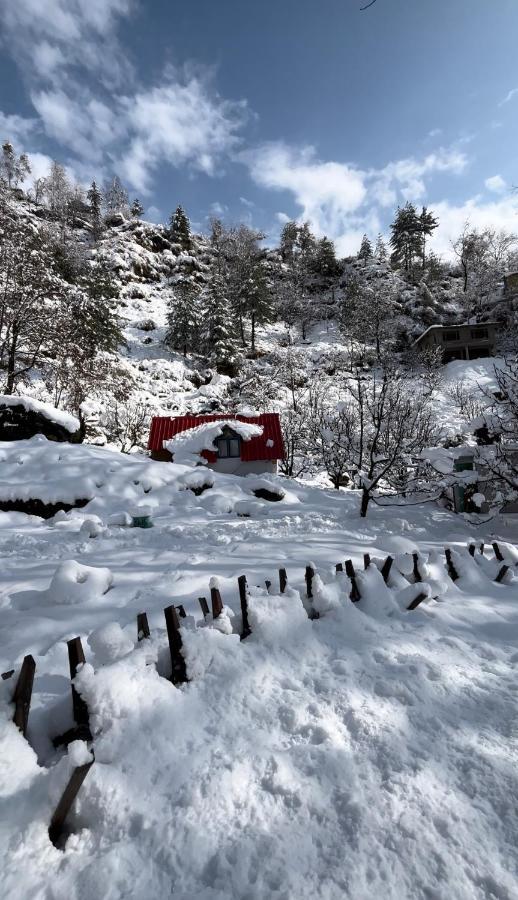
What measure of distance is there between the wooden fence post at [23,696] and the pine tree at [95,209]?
68770 millimetres

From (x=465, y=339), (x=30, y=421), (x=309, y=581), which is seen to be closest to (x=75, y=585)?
(x=309, y=581)

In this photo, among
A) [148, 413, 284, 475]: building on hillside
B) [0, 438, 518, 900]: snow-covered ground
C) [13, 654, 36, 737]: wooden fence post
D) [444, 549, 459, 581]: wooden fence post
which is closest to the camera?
[0, 438, 518, 900]: snow-covered ground

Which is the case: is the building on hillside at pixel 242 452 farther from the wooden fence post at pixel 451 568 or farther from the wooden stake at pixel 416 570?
the wooden stake at pixel 416 570

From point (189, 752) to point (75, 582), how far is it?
2469 mm

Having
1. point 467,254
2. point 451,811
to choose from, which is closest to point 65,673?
point 451,811

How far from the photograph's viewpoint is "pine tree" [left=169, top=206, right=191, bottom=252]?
57469 millimetres

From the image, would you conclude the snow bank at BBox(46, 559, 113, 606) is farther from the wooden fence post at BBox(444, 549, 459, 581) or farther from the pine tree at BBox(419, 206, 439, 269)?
the pine tree at BBox(419, 206, 439, 269)

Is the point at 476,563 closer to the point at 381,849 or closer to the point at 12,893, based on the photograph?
the point at 381,849

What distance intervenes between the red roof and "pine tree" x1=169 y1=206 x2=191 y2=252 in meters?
48.8

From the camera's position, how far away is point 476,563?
441 cm

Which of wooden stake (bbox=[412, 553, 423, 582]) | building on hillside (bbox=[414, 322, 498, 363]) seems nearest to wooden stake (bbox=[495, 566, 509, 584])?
wooden stake (bbox=[412, 553, 423, 582])

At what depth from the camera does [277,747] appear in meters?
1.91

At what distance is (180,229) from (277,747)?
223 ft

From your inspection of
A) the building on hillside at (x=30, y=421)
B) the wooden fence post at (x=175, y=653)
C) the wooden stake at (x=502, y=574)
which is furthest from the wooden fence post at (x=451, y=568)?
the building on hillside at (x=30, y=421)
